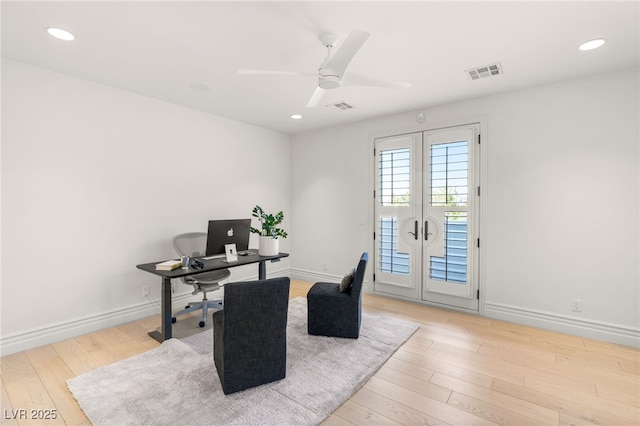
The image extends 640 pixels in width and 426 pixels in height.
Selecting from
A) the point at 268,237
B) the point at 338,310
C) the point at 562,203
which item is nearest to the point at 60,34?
the point at 268,237

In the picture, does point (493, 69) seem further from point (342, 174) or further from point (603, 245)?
point (342, 174)

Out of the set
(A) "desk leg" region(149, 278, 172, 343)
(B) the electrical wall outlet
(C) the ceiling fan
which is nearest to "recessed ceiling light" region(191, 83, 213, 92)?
(C) the ceiling fan

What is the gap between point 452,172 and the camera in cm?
400

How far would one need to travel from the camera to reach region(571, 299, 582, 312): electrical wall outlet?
128 inches

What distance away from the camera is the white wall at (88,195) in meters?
2.85

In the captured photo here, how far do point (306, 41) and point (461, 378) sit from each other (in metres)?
3.01

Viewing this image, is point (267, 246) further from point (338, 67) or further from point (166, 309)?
point (338, 67)

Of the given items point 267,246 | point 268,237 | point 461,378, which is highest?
point 268,237

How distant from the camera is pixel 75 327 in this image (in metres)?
A: 3.20

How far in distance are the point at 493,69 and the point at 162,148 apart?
3.89m

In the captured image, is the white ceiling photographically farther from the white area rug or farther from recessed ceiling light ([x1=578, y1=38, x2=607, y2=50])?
the white area rug

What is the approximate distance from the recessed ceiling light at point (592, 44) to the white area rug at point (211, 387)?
3101 millimetres

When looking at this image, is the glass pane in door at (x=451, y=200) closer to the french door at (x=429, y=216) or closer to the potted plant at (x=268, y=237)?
the french door at (x=429, y=216)

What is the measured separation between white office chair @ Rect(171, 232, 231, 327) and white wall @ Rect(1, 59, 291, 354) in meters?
0.29
